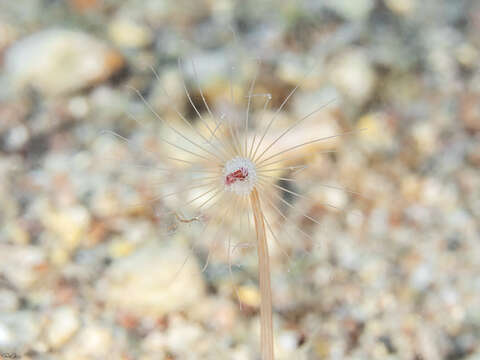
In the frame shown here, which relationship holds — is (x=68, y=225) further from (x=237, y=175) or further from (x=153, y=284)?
(x=237, y=175)

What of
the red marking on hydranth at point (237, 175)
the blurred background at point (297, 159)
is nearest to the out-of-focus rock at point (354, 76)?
the blurred background at point (297, 159)

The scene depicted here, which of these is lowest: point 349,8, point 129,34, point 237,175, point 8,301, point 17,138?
point 8,301

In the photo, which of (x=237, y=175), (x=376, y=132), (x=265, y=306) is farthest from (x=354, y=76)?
(x=265, y=306)

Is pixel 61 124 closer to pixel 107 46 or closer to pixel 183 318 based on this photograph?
pixel 107 46

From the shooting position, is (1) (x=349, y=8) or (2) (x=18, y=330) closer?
(2) (x=18, y=330)

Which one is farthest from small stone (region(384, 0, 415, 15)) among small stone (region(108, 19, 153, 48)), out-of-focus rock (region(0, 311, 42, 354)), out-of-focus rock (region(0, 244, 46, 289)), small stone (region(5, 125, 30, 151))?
out-of-focus rock (region(0, 311, 42, 354))

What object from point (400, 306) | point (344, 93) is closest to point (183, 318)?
point (400, 306)

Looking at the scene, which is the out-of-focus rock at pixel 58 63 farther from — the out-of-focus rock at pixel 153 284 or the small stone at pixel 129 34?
the out-of-focus rock at pixel 153 284
